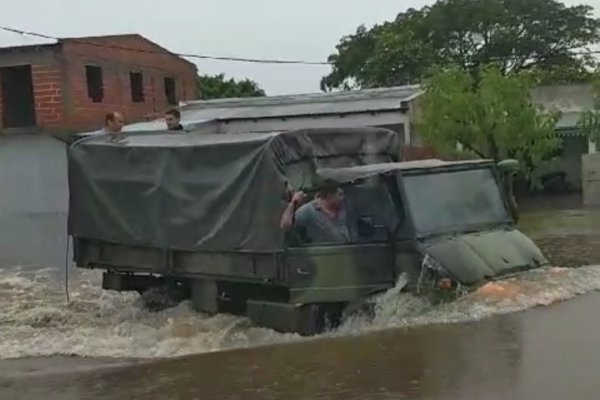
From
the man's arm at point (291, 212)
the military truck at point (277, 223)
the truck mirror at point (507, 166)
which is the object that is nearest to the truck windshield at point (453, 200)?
the military truck at point (277, 223)

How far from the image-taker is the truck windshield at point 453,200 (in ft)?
34.1

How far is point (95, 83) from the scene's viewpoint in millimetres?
34625

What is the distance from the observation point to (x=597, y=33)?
148 feet

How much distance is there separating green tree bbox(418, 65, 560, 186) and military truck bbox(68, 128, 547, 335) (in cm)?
1543

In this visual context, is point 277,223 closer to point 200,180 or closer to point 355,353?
point 200,180

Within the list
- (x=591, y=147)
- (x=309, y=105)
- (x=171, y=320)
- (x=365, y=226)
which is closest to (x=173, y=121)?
(x=171, y=320)

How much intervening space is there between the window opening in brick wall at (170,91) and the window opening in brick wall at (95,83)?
506cm

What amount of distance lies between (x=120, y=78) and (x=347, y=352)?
92.0ft

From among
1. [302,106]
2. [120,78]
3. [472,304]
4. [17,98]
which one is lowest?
[472,304]

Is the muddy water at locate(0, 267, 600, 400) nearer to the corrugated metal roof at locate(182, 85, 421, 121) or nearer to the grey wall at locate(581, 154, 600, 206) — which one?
the corrugated metal roof at locate(182, 85, 421, 121)

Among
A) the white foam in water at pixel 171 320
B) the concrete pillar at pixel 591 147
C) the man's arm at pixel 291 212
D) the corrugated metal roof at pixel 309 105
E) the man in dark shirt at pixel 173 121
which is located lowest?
the white foam in water at pixel 171 320

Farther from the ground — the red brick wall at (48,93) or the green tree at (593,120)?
the red brick wall at (48,93)

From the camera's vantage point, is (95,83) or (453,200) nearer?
(453,200)

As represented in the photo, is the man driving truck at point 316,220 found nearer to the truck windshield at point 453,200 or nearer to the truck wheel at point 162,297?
the truck windshield at point 453,200
